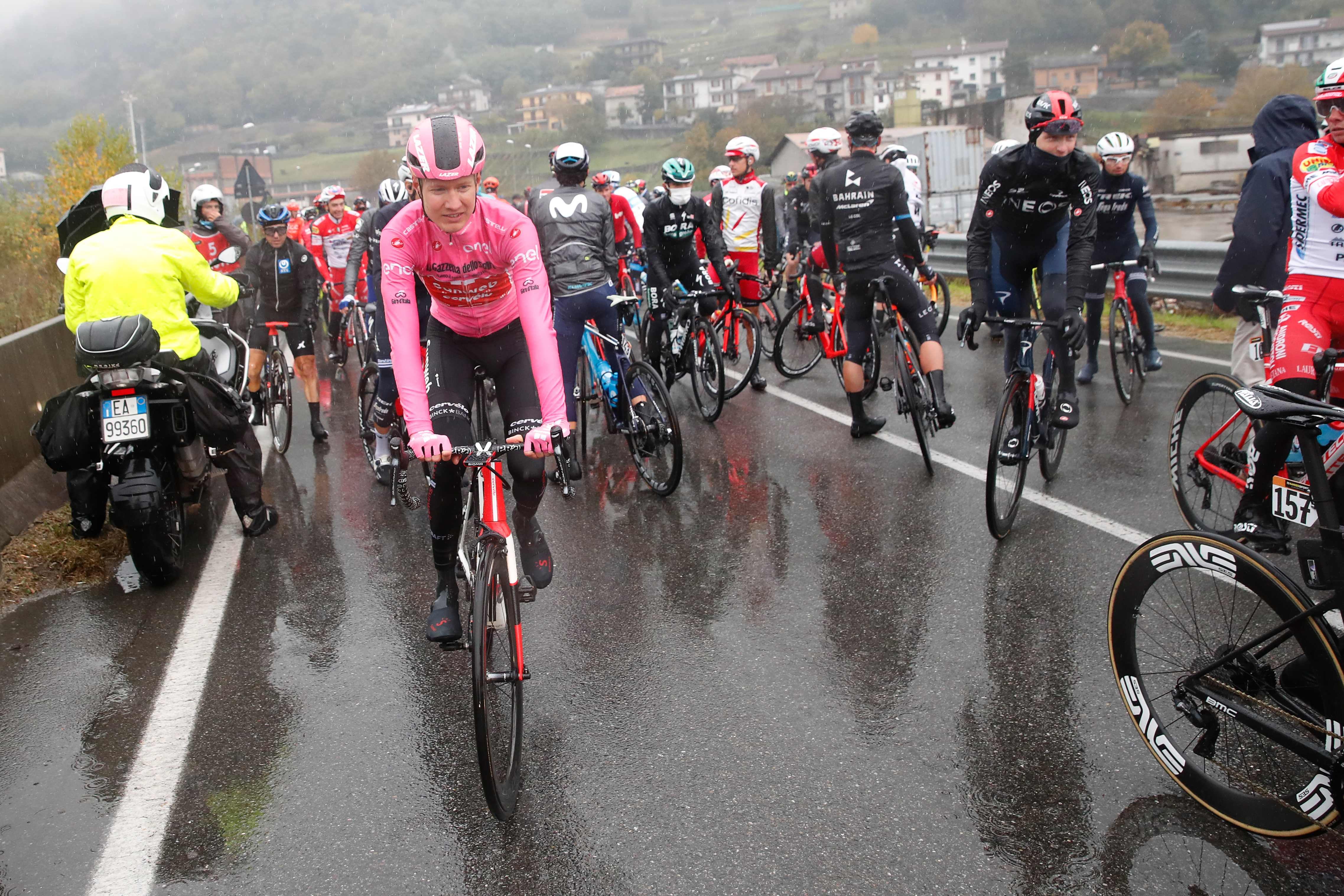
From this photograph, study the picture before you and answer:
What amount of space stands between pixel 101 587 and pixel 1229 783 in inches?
224

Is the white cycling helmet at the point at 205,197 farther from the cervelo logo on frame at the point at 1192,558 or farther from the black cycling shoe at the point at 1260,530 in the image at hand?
the cervelo logo on frame at the point at 1192,558

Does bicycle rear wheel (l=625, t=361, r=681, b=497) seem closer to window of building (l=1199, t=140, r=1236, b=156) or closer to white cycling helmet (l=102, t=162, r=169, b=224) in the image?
white cycling helmet (l=102, t=162, r=169, b=224)

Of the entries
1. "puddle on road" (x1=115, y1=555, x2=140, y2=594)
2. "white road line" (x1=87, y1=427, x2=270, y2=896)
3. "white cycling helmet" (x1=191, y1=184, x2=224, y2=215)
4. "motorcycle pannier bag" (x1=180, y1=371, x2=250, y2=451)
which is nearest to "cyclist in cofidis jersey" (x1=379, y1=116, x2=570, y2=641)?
"white road line" (x1=87, y1=427, x2=270, y2=896)

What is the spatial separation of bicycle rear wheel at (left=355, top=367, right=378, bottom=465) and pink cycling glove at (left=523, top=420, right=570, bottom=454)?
455 centimetres

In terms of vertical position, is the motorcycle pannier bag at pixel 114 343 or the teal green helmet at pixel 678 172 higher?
the teal green helmet at pixel 678 172

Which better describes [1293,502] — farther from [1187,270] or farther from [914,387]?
[1187,270]

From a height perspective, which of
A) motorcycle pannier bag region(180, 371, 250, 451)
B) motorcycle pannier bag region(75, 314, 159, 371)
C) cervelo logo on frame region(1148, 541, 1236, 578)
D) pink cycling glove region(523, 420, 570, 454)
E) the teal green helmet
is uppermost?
the teal green helmet

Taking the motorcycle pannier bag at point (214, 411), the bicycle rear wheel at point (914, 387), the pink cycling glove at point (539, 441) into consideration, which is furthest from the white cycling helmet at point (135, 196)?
the bicycle rear wheel at point (914, 387)

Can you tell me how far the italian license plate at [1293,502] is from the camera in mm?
3820

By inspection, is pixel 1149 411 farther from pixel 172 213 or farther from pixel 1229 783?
pixel 172 213

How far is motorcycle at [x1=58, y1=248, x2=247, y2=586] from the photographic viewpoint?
19.2ft

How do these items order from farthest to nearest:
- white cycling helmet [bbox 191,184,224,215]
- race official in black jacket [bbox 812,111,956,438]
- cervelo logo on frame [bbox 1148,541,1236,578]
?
white cycling helmet [bbox 191,184,224,215] < race official in black jacket [bbox 812,111,956,438] < cervelo logo on frame [bbox 1148,541,1236,578]

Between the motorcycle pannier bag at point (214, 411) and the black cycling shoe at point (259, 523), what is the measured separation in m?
0.53

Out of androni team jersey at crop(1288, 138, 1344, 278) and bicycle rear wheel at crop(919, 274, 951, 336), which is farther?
bicycle rear wheel at crop(919, 274, 951, 336)
